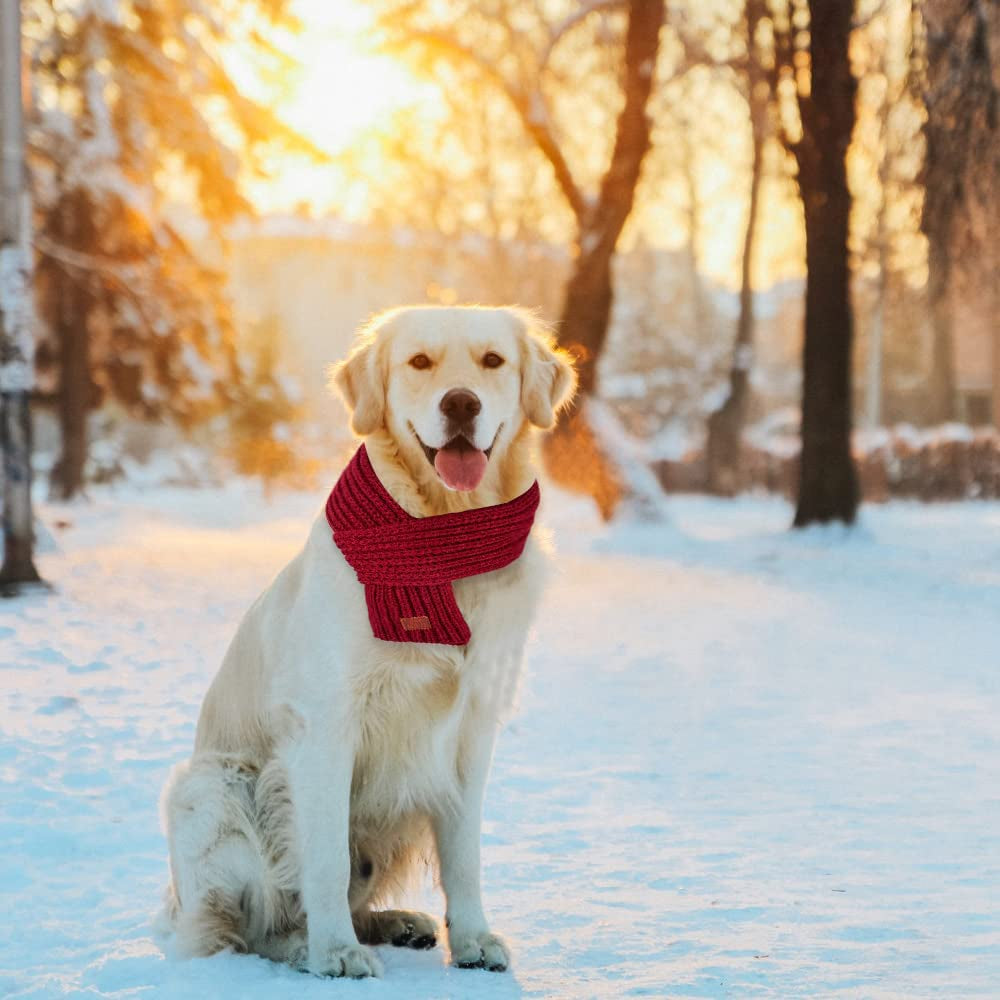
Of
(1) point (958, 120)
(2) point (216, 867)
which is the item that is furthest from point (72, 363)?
(2) point (216, 867)

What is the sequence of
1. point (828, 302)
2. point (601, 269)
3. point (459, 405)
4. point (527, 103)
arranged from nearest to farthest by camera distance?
point (459, 405) → point (828, 302) → point (601, 269) → point (527, 103)

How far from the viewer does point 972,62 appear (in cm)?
1347

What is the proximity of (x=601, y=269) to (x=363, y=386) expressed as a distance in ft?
50.3

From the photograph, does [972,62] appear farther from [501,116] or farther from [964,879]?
[501,116]

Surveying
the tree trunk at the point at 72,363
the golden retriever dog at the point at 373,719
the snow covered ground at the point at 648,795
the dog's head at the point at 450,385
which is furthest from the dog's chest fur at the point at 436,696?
the tree trunk at the point at 72,363

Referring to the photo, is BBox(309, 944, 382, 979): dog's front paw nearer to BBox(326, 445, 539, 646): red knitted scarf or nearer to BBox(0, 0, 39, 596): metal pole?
BBox(326, 445, 539, 646): red knitted scarf

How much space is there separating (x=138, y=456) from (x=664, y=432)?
2087cm

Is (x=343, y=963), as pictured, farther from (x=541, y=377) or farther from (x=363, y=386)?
(x=541, y=377)

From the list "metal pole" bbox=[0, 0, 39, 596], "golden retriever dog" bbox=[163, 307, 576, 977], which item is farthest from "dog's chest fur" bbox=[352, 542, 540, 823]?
"metal pole" bbox=[0, 0, 39, 596]

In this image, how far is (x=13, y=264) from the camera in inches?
412

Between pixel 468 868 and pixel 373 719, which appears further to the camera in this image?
pixel 468 868

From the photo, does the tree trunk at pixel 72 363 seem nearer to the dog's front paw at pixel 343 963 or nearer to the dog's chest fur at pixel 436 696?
the dog's chest fur at pixel 436 696

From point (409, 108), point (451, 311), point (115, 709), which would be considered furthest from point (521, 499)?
point (409, 108)

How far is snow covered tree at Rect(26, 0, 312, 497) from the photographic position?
14539mm
